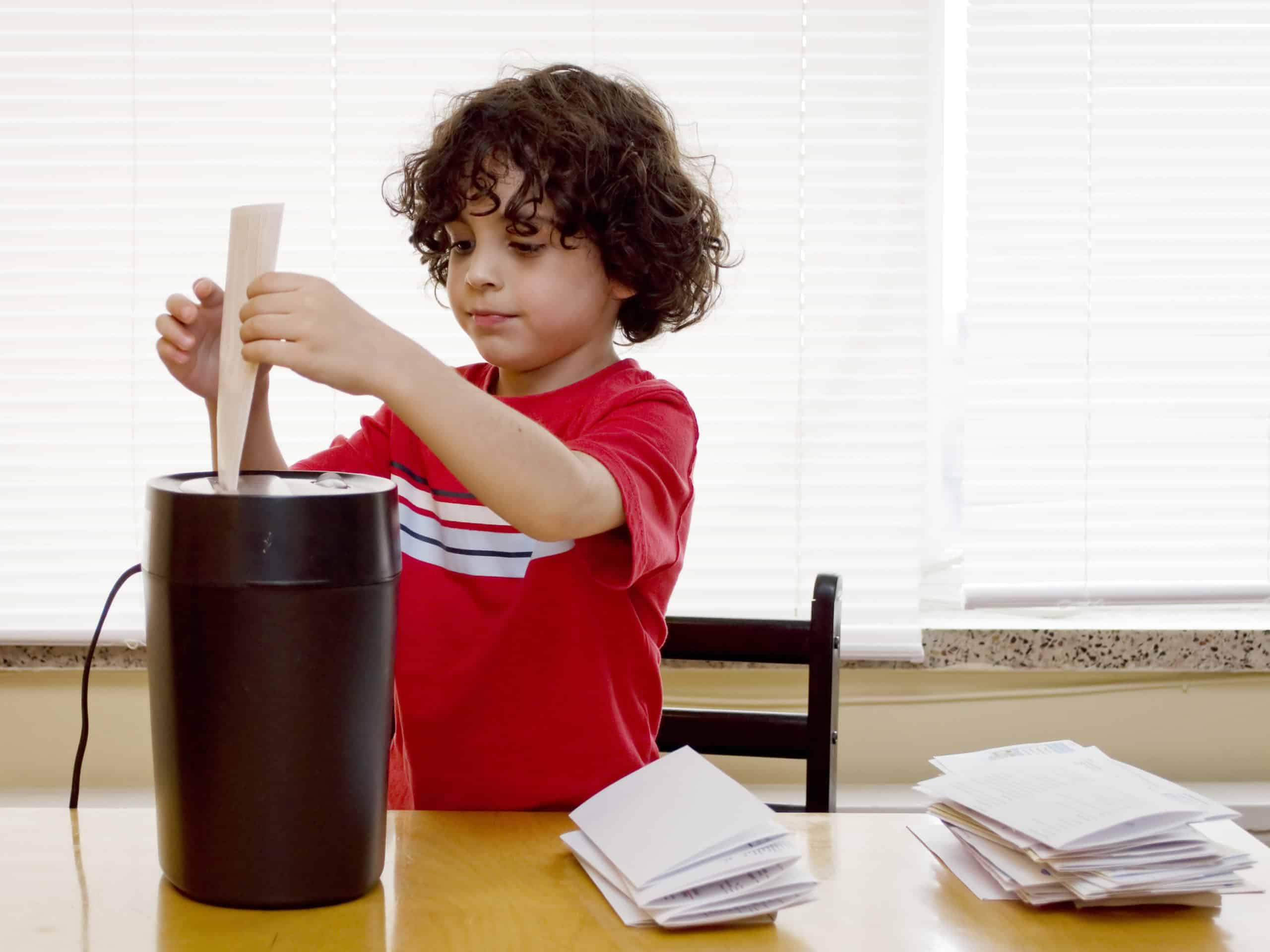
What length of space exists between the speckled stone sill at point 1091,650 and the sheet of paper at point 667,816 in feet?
2.85

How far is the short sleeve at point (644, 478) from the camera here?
2.89 ft

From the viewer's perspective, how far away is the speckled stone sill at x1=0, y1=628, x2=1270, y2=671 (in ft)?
5.60

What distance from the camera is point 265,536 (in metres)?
0.65

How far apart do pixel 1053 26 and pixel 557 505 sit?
129 cm

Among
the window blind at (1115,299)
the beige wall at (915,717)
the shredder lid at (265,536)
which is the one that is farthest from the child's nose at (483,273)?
the window blind at (1115,299)

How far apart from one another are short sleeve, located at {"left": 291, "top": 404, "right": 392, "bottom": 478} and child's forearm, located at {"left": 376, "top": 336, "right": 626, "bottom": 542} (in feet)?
1.36

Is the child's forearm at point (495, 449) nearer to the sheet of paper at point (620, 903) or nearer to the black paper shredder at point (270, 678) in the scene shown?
the black paper shredder at point (270, 678)

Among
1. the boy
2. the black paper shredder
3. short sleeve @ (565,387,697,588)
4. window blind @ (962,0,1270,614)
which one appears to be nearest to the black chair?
the boy

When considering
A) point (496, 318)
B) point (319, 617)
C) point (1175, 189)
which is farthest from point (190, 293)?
point (1175, 189)

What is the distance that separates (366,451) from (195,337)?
0.31 m

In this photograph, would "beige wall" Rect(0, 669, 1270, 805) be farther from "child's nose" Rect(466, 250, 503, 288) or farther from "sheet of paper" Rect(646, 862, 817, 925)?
"sheet of paper" Rect(646, 862, 817, 925)

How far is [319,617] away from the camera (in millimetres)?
660

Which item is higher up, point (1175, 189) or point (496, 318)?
point (1175, 189)

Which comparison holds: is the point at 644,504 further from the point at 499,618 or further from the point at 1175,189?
the point at 1175,189
